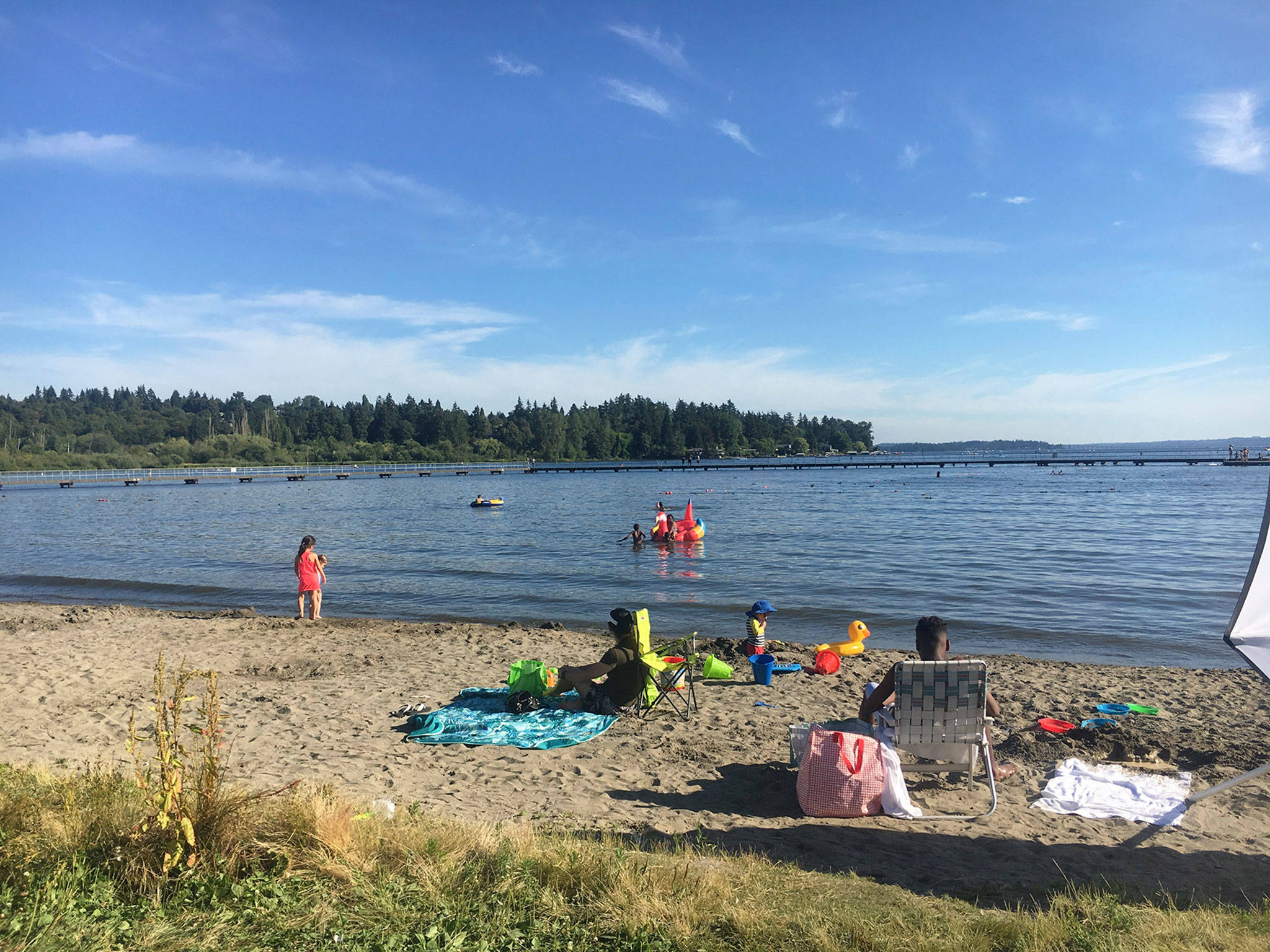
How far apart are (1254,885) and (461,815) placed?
4.86 meters

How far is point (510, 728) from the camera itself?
756 cm

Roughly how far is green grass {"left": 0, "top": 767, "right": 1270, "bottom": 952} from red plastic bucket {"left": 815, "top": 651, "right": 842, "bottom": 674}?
5938 millimetres

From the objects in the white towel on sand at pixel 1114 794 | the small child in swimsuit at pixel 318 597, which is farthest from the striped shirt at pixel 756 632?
the small child in swimsuit at pixel 318 597

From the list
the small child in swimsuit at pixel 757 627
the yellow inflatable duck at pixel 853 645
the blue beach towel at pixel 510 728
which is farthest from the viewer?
the yellow inflatable duck at pixel 853 645

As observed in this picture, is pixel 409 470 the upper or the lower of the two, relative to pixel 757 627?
upper

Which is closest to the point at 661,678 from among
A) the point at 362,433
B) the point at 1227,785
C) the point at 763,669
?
the point at 763,669

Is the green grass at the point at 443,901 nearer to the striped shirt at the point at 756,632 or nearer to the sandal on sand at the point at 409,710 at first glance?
the sandal on sand at the point at 409,710

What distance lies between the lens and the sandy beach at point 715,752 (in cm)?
501

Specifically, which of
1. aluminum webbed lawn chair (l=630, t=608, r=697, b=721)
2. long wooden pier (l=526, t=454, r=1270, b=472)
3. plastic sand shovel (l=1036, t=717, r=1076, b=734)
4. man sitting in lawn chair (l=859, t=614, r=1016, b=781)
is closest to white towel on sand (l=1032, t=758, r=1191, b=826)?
man sitting in lawn chair (l=859, t=614, r=1016, b=781)

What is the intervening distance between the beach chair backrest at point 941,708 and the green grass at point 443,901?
173 cm

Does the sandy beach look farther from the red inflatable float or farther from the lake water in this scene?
the red inflatable float

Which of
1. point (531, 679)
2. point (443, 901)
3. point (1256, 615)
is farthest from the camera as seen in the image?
point (531, 679)

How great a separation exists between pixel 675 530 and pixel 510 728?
65.5 feet

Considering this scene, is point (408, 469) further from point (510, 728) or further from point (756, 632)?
point (510, 728)
